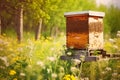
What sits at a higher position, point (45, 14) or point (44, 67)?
point (45, 14)

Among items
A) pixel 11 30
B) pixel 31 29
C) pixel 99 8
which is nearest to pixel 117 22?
pixel 99 8

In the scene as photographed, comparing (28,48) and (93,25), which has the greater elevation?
(93,25)

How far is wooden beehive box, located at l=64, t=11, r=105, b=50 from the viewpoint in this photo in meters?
8.50

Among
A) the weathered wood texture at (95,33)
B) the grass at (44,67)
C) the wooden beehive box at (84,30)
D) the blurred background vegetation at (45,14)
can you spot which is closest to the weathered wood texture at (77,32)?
the wooden beehive box at (84,30)

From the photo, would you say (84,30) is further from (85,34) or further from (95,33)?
(95,33)

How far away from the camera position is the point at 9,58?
8273mm

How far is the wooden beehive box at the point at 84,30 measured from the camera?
8.50 metres

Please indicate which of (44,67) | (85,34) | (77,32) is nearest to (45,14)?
(77,32)

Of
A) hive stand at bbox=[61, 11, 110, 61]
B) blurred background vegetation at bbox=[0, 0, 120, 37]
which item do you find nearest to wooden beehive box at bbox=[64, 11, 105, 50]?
hive stand at bbox=[61, 11, 110, 61]

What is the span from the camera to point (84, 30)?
28.2 feet

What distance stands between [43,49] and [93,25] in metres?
2.06

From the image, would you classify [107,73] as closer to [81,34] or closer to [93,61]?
[93,61]

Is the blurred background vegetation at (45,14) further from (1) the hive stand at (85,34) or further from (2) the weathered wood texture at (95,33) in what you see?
(2) the weathered wood texture at (95,33)

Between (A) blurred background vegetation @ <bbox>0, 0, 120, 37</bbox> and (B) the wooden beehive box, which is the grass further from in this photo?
(A) blurred background vegetation @ <bbox>0, 0, 120, 37</bbox>
